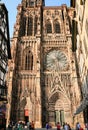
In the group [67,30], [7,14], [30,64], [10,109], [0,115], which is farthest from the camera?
[67,30]

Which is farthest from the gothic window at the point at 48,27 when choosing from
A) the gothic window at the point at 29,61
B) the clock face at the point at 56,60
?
the gothic window at the point at 29,61

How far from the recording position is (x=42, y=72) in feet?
108

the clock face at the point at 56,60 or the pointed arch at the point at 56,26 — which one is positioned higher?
the pointed arch at the point at 56,26

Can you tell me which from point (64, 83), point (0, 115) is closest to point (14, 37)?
point (64, 83)

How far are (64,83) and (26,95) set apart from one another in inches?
257

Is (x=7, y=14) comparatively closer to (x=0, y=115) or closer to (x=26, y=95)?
(x=0, y=115)

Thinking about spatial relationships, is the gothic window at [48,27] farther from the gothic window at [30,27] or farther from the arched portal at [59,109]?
the arched portal at [59,109]

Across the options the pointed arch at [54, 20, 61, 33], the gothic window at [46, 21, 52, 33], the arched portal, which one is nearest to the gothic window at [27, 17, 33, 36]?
the gothic window at [46, 21, 52, 33]

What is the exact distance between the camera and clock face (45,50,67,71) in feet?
111

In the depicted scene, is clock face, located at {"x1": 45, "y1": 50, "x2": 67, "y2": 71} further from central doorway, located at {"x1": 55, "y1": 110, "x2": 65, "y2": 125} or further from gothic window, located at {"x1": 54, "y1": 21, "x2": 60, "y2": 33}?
central doorway, located at {"x1": 55, "y1": 110, "x2": 65, "y2": 125}

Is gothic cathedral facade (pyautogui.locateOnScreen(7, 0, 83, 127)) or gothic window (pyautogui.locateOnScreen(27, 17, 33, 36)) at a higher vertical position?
gothic window (pyautogui.locateOnScreen(27, 17, 33, 36))

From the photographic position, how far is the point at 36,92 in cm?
3031

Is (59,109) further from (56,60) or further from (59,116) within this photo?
(56,60)

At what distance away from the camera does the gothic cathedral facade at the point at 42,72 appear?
29719mm
